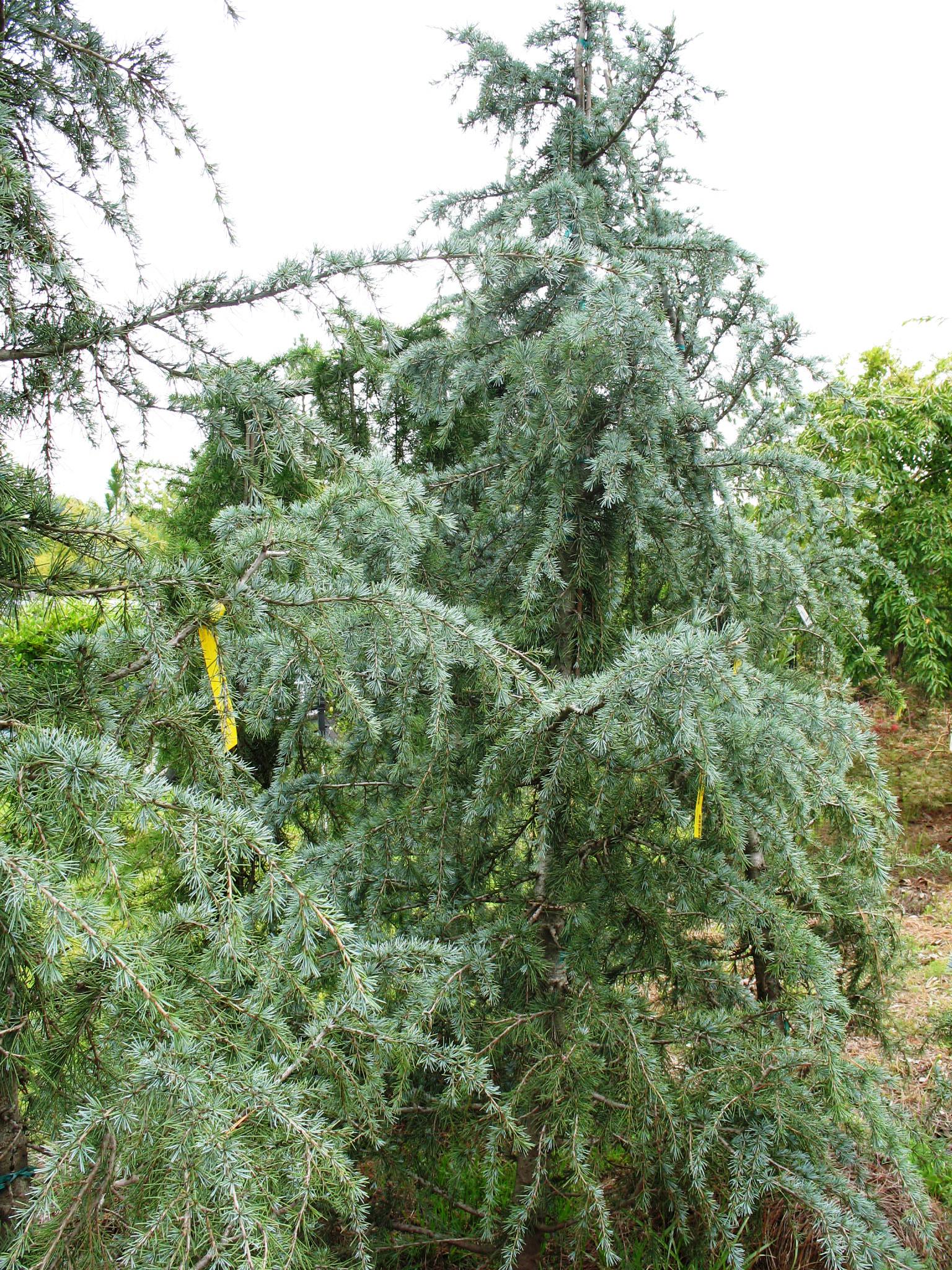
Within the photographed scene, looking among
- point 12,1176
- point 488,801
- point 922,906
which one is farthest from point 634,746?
point 922,906

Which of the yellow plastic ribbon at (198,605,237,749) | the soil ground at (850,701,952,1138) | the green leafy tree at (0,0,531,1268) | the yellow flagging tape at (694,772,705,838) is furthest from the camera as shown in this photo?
the soil ground at (850,701,952,1138)

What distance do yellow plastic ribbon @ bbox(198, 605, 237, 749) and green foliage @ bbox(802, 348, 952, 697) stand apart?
4766mm

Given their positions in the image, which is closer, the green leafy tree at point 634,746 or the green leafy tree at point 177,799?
the green leafy tree at point 177,799

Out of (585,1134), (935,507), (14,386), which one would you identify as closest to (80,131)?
(14,386)

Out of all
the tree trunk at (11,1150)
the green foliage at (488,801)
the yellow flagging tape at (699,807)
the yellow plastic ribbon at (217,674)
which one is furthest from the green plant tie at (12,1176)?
the yellow flagging tape at (699,807)

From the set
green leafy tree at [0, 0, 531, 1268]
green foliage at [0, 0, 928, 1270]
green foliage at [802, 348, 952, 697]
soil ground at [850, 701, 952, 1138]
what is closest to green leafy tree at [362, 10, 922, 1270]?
green foliage at [0, 0, 928, 1270]

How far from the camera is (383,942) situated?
1.88 meters

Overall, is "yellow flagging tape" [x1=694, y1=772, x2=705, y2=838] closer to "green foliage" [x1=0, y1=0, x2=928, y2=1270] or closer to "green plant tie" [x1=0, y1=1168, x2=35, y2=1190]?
"green foliage" [x1=0, y1=0, x2=928, y2=1270]

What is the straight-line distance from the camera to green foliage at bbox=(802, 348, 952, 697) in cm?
567

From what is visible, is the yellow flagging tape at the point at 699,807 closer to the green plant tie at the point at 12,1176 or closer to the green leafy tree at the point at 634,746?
the green leafy tree at the point at 634,746

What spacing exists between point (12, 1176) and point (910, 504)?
617 centimetres

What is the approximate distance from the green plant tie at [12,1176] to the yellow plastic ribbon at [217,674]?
1.02 meters

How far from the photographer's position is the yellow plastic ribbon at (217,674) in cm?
155

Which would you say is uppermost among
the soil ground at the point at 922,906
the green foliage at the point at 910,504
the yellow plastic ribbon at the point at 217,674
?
the green foliage at the point at 910,504
